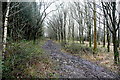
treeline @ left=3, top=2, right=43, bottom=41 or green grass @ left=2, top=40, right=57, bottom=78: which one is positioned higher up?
treeline @ left=3, top=2, right=43, bottom=41

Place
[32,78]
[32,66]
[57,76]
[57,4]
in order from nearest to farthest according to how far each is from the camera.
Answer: [32,78] → [57,76] → [32,66] → [57,4]

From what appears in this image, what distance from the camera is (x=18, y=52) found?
624cm

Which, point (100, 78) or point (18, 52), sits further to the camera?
point (18, 52)

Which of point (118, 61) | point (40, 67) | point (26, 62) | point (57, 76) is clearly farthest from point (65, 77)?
point (118, 61)

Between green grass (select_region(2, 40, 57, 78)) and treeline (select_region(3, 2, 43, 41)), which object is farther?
treeline (select_region(3, 2, 43, 41))

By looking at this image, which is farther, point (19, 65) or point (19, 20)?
point (19, 20)

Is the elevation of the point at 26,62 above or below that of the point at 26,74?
above

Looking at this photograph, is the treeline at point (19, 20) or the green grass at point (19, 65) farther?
the treeline at point (19, 20)

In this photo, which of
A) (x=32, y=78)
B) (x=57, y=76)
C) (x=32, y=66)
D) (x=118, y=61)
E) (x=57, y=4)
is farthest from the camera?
(x=57, y=4)

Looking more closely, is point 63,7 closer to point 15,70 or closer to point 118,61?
point 118,61

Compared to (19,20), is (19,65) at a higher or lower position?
lower

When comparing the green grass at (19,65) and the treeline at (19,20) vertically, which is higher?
the treeline at (19,20)

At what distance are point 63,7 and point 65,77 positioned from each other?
20299 millimetres

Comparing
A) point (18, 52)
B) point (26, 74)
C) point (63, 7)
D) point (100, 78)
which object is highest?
point (63, 7)
